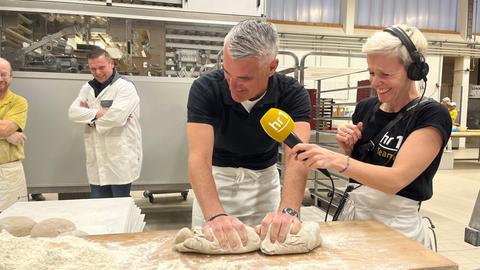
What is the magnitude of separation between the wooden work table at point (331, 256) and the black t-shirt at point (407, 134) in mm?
239

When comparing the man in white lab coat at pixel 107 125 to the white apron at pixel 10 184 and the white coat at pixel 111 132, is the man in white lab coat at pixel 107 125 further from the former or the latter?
the white apron at pixel 10 184

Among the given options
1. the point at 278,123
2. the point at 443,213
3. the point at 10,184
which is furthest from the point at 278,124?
the point at 443,213

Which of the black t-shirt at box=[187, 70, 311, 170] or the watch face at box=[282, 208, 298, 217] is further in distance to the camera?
the black t-shirt at box=[187, 70, 311, 170]

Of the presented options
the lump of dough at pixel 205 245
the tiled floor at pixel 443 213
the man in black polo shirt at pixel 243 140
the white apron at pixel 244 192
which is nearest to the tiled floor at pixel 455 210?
the tiled floor at pixel 443 213

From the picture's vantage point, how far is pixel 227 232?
0.95 m

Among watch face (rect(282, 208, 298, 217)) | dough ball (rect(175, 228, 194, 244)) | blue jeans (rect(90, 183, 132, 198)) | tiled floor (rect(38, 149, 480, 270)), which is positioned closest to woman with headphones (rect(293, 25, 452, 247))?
watch face (rect(282, 208, 298, 217))

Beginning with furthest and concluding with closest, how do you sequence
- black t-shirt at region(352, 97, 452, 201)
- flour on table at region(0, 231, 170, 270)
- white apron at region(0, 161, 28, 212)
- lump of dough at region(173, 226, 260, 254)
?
white apron at region(0, 161, 28, 212), black t-shirt at region(352, 97, 452, 201), lump of dough at region(173, 226, 260, 254), flour on table at region(0, 231, 170, 270)

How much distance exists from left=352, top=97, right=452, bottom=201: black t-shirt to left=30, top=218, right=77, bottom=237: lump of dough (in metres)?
1.11

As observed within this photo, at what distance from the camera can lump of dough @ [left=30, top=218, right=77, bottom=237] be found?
1276mm

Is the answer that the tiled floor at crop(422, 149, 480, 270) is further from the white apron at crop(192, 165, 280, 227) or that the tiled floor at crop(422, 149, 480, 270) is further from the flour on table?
the flour on table

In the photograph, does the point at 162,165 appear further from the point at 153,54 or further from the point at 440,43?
the point at 440,43

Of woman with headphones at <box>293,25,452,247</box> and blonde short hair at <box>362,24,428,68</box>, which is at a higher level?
blonde short hair at <box>362,24,428,68</box>

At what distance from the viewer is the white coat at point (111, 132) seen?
2.96 metres

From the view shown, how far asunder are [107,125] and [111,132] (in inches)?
4.4
